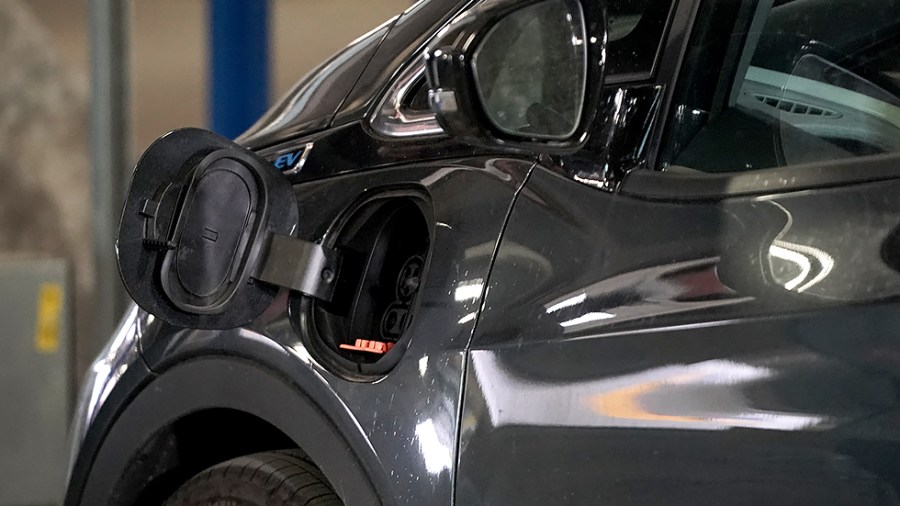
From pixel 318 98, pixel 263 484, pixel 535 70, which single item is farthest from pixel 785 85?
pixel 263 484

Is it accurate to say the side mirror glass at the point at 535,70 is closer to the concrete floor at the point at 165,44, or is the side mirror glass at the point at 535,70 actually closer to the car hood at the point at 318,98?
the car hood at the point at 318,98

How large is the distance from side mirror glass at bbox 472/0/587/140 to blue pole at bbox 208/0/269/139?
8.85 ft

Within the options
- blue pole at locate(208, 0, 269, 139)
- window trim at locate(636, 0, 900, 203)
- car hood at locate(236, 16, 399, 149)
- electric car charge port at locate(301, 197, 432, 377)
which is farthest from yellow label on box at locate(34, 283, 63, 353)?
window trim at locate(636, 0, 900, 203)

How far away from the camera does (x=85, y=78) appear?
7797 millimetres

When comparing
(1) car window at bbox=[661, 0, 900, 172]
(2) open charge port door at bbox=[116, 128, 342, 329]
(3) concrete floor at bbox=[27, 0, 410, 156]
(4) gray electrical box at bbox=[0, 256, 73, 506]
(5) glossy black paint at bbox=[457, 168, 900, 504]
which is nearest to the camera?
(5) glossy black paint at bbox=[457, 168, 900, 504]

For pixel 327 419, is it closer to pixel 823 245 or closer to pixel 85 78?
pixel 823 245

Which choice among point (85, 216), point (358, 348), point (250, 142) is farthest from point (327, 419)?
point (85, 216)

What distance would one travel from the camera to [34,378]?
15.3ft

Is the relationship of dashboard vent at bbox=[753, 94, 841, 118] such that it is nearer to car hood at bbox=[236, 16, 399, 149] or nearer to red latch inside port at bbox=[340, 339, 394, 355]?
red latch inside port at bbox=[340, 339, 394, 355]

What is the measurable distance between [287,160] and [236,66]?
2.39 metres

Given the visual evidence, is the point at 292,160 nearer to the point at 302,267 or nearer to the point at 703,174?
the point at 302,267

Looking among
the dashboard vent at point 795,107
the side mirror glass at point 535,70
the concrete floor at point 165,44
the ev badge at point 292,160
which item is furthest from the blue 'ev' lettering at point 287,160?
the concrete floor at point 165,44

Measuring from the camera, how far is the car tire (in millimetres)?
1804

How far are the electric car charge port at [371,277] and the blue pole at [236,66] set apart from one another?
Result: 2.51 m
